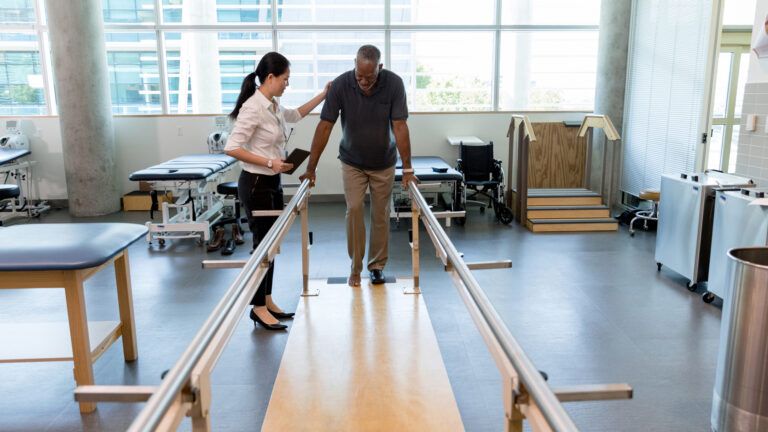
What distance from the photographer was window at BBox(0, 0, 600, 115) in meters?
7.79

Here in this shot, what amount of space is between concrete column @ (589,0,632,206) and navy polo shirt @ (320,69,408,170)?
419cm

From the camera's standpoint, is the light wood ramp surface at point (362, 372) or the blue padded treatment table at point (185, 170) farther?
the blue padded treatment table at point (185, 170)

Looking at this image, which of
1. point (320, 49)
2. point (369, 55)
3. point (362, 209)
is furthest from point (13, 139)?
point (369, 55)

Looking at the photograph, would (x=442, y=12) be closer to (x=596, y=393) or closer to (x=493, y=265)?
(x=493, y=265)

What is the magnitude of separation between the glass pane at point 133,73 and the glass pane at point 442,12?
10.7ft

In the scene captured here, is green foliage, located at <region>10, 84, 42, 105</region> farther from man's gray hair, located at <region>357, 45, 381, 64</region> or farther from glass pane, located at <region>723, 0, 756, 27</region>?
glass pane, located at <region>723, 0, 756, 27</region>

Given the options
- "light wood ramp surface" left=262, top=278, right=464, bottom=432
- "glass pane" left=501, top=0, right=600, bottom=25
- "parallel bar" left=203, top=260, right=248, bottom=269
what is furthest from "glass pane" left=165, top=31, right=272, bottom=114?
"parallel bar" left=203, top=260, right=248, bottom=269

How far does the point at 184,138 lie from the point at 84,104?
1282mm

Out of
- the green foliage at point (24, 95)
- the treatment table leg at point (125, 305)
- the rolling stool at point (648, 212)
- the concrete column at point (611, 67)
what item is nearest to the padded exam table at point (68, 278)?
the treatment table leg at point (125, 305)

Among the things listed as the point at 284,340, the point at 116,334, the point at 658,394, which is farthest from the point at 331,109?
the point at 658,394

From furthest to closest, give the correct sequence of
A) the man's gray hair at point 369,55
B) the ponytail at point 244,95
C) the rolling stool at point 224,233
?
the rolling stool at point 224,233 < the ponytail at point 244,95 < the man's gray hair at point 369,55

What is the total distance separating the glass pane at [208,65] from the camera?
7.91m

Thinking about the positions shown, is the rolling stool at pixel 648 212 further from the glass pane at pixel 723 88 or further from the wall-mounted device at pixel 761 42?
the glass pane at pixel 723 88

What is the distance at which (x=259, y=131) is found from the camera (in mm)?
3268
